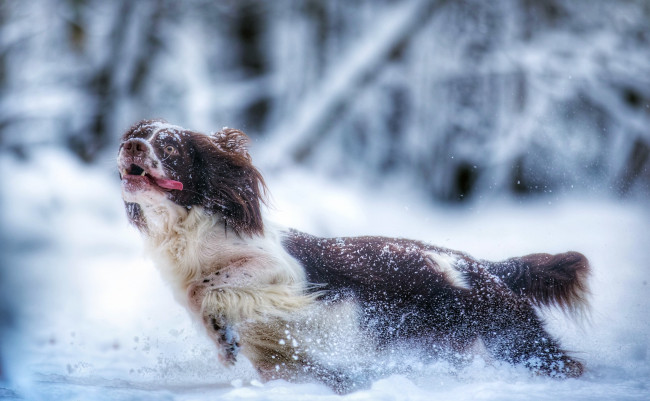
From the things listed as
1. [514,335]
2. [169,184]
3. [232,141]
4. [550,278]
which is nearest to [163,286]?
[169,184]

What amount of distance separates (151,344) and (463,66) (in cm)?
120

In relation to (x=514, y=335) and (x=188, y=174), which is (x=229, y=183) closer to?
(x=188, y=174)

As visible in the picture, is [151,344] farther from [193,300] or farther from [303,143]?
[303,143]

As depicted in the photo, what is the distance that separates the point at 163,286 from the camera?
171 cm

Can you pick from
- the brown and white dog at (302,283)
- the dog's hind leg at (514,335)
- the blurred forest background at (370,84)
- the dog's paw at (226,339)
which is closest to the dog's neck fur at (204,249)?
the brown and white dog at (302,283)

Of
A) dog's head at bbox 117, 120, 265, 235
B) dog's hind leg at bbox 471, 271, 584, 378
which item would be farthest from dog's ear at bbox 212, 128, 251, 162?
dog's hind leg at bbox 471, 271, 584, 378

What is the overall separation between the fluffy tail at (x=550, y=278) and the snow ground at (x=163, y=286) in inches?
1.2

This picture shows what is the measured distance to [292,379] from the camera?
1.64 meters

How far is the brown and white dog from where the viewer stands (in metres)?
1.61

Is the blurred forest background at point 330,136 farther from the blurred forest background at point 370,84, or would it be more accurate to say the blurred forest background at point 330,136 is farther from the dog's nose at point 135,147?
the dog's nose at point 135,147

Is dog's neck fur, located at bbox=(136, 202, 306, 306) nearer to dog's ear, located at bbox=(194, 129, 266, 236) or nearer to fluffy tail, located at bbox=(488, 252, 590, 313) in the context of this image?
dog's ear, located at bbox=(194, 129, 266, 236)

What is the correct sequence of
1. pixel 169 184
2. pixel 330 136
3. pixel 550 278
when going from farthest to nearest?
1. pixel 330 136
2. pixel 550 278
3. pixel 169 184

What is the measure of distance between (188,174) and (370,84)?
61 cm

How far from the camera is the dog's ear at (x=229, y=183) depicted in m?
1.63
